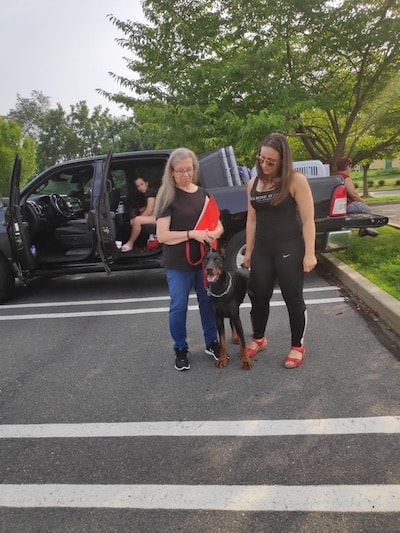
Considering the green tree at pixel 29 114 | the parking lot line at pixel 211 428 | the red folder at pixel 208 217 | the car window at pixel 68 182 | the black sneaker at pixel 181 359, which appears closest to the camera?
the parking lot line at pixel 211 428

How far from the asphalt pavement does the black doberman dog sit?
150 cm

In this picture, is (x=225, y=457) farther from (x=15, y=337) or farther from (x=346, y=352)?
(x=15, y=337)

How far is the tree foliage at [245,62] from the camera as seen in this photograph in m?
7.56

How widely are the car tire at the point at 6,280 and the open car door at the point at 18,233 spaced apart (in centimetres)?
24

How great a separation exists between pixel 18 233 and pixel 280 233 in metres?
3.61

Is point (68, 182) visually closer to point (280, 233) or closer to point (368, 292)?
point (280, 233)

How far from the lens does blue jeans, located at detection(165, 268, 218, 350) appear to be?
10.9 ft

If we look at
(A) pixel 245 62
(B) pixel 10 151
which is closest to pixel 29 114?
(B) pixel 10 151

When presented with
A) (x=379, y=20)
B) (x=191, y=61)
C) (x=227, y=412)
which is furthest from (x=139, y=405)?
(x=379, y=20)

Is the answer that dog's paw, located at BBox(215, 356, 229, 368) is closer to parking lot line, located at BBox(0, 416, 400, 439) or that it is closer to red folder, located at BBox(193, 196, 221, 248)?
parking lot line, located at BBox(0, 416, 400, 439)

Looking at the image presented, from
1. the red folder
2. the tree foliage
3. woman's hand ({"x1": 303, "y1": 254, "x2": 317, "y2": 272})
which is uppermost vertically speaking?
the tree foliage

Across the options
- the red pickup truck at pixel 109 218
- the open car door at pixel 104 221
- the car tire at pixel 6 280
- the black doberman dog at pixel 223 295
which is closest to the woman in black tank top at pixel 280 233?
the black doberman dog at pixel 223 295

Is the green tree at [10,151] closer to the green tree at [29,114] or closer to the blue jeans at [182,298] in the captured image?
the blue jeans at [182,298]

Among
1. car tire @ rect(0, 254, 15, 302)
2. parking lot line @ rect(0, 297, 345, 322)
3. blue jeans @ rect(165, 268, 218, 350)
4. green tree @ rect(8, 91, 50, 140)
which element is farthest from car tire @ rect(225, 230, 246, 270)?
green tree @ rect(8, 91, 50, 140)
